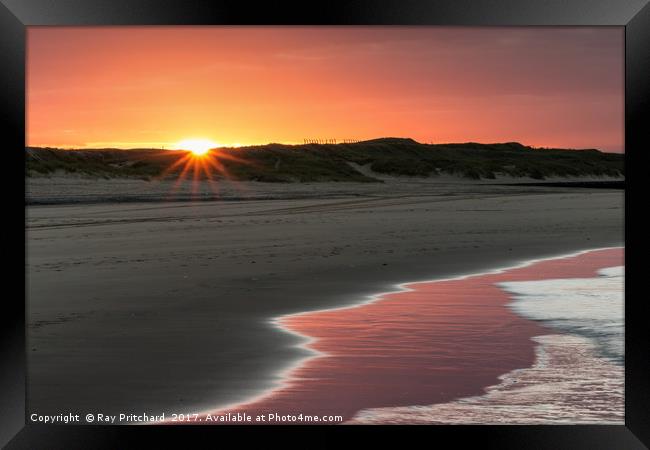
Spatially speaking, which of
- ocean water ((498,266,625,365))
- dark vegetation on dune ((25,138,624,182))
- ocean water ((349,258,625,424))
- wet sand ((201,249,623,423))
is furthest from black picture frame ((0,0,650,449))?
dark vegetation on dune ((25,138,624,182))

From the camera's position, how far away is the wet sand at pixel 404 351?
796 cm

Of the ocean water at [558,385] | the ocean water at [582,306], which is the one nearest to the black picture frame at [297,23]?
the ocean water at [558,385]

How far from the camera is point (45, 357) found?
9.56m

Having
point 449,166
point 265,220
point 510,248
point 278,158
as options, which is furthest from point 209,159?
point 510,248

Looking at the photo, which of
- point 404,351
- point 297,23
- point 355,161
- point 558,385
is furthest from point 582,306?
point 355,161

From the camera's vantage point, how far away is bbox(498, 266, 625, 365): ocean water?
11.1 meters

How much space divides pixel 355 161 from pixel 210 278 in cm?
9694

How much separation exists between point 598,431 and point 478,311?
286 inches

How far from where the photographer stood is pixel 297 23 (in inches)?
238

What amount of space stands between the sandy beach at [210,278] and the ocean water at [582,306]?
2.26 feet

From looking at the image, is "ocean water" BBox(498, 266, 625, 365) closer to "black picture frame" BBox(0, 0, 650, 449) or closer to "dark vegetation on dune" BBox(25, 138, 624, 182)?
"black picture frame" BBox(0, 0, 650, 449)

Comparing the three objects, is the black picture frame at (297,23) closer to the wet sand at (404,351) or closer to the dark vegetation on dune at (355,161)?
the wet sand at (404,351)

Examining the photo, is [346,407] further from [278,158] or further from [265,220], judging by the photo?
[278,158]

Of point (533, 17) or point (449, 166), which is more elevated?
point (449, 166)
